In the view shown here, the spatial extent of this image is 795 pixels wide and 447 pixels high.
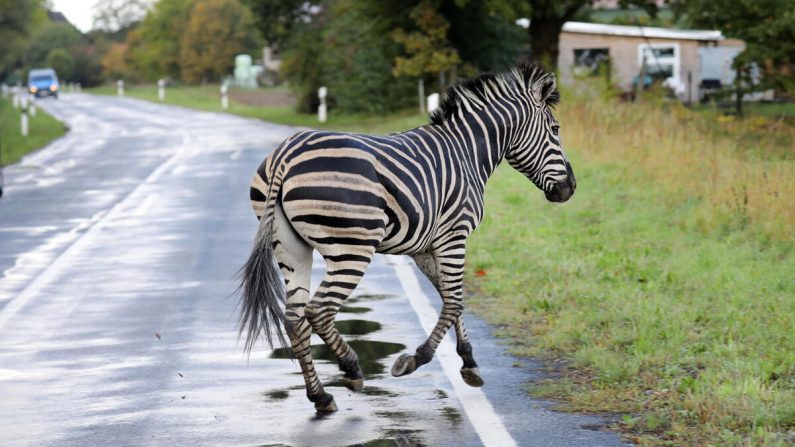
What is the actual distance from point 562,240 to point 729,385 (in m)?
6.73

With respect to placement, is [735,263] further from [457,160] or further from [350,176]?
[350,176]

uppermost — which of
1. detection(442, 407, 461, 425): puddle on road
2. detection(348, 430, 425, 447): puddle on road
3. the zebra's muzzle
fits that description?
the zebra's muzzle

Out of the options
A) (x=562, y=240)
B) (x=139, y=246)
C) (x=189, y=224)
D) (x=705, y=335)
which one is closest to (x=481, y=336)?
(x=705, y=335)

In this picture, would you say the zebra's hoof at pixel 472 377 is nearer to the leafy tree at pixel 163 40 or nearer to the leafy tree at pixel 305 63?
the leafy tree at pixel 305 63

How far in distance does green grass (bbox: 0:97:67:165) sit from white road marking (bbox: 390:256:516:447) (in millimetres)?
20342

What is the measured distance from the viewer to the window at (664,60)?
47.6 m

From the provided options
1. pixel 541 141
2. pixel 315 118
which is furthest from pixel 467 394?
pixel 315 118

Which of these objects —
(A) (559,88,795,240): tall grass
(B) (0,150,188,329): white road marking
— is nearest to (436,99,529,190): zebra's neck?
(B) (0,150,188,329): white road marking

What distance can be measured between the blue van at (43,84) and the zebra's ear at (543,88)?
73.4m

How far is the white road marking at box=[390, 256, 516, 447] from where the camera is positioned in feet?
21.9

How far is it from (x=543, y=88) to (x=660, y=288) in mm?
2895

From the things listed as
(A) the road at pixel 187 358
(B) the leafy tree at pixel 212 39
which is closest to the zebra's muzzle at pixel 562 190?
(A) the road at pixel 187 358

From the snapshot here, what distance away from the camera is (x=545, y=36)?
39.6 m

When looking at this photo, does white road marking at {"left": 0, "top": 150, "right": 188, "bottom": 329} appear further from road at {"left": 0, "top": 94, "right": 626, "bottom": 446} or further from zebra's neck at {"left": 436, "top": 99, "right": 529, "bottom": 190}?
zebra's neck at {"left": 436, "top": 99, "right": 529, "bottom": 190}
